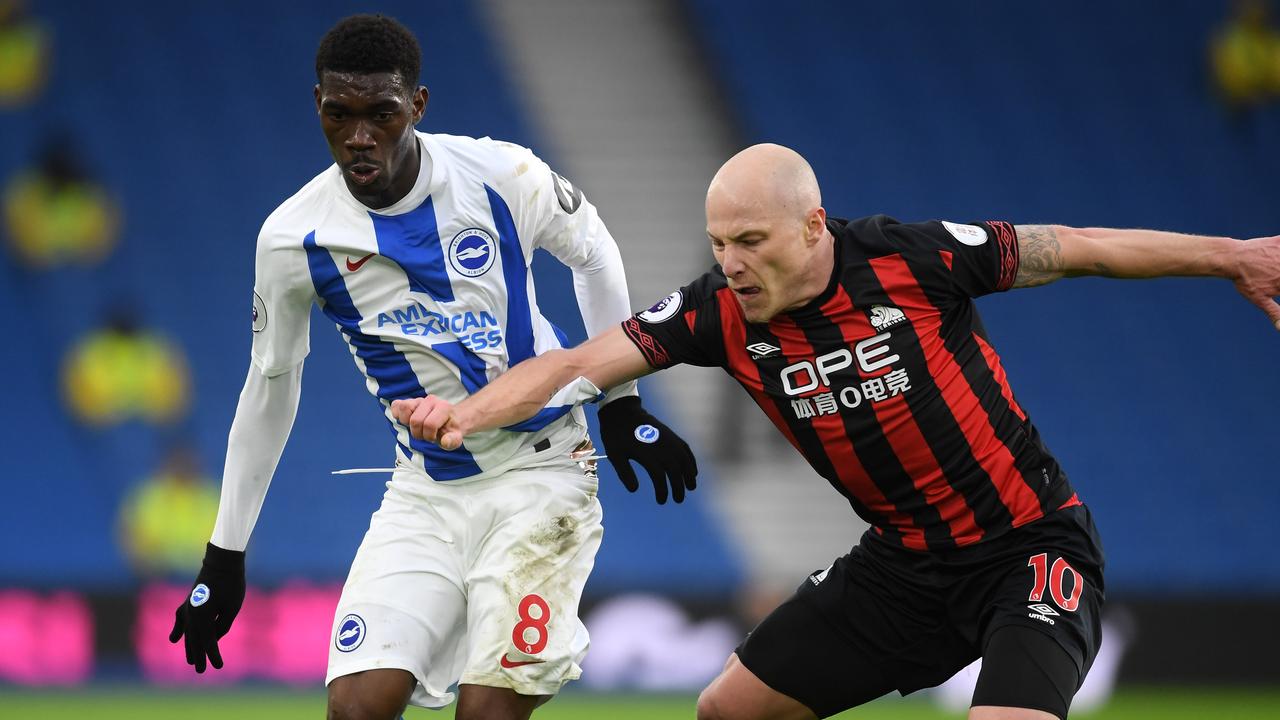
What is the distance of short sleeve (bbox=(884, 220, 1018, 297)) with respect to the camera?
452 cm

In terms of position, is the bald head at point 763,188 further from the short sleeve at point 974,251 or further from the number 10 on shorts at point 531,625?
the number 10 on shorts at point 531,625

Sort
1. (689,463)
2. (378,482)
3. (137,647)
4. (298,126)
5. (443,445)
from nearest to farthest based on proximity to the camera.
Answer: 1. (443,445)
2. (689,463)
3. (137,647)
4. (378,482)
5. (298,126)

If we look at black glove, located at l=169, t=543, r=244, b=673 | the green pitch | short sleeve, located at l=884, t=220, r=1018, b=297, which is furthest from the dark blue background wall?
black glove, located at l=169, t=543, r=244, b=673

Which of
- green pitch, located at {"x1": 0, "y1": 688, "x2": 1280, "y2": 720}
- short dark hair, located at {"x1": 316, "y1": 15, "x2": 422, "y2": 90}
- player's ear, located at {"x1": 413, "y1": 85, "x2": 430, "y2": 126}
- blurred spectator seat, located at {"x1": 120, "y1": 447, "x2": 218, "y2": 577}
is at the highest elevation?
short dark hair, located at {"x1": 316, "y1": 15, "x2": 422, "y2": 90}

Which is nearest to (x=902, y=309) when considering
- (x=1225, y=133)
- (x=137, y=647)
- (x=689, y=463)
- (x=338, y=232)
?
(x=689, y=463)

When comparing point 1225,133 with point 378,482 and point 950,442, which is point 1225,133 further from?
point 950,442

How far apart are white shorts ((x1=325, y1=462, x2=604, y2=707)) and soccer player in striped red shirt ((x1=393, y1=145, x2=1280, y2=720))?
1.20 ft

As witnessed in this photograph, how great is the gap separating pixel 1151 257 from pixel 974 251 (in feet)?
1.64

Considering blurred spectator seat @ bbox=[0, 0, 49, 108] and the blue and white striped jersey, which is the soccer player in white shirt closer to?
the blue and white striped jersey

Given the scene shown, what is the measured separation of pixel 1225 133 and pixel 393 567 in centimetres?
1104

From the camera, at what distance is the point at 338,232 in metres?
4.52

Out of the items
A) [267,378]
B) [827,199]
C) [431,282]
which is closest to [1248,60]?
[827,199]

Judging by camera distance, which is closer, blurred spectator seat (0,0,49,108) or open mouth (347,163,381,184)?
open mouth (347,163,381,184)

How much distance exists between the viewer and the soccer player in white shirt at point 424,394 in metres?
4.39
